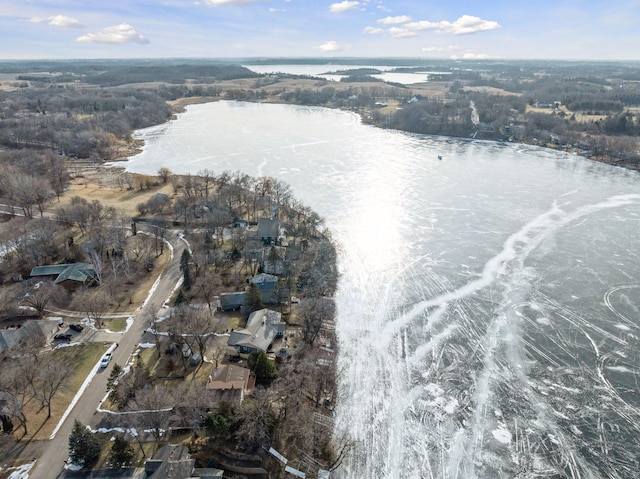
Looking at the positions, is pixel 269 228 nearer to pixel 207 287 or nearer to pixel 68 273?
pixel 207 287

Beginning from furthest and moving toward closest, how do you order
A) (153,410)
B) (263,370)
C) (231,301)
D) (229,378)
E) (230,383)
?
1. (231,301)
2. (263,370)
3. (229,378)
4. (230,383)
5. (153,410)

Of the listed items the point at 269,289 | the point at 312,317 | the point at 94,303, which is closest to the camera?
the point at 312,317

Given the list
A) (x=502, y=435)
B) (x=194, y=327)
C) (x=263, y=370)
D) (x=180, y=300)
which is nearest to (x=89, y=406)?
(x=194, y=327)

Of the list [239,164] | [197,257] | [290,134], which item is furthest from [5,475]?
[290,134]

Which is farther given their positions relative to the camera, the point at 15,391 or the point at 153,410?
the point at 15,391

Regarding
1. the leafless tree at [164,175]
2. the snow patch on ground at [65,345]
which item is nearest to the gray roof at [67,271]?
the snow patch on ground at [65,345]

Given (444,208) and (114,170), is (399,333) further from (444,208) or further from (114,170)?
(114,170)

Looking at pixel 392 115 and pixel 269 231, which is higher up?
pixel 392 115
